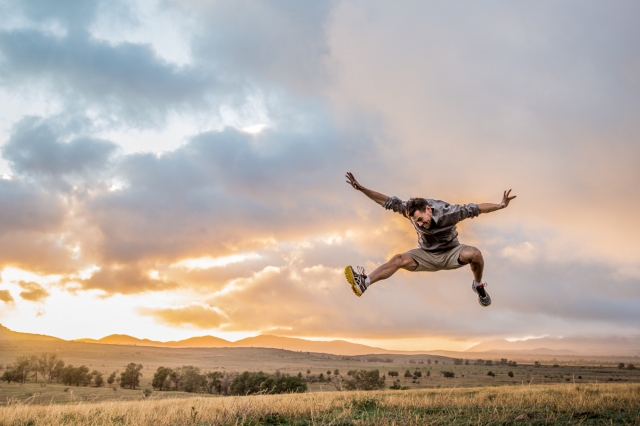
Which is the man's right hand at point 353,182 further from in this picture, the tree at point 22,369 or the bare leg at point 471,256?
the tree at point 22,369

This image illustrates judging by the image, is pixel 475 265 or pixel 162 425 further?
pixel 475 265

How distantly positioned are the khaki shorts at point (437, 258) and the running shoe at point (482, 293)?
176cm

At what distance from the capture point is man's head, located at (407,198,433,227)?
33.4 feet

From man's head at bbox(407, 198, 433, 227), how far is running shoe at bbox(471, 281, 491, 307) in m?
3.25

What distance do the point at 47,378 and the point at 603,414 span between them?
348 feet

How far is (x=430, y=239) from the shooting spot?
10.6m

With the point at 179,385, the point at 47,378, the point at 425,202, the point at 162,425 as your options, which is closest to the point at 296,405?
the point at 162,425

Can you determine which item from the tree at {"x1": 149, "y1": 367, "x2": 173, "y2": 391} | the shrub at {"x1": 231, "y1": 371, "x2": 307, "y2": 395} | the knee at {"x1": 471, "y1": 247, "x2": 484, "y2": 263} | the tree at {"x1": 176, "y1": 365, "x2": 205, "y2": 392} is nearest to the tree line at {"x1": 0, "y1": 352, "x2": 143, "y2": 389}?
the tree at {"x1": 149, "y1": 367, "x2": 173, "y2": 391}

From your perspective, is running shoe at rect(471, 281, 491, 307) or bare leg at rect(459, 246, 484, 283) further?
running shoe at rect(471, 281, 491, 307)

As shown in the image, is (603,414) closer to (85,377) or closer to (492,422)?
(492,422)

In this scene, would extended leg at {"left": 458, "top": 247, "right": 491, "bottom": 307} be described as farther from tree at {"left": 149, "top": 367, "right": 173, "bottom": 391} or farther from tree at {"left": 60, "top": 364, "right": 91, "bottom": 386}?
tree at {"left": 60, "top": 364, "right": 91, "bottom": 386}

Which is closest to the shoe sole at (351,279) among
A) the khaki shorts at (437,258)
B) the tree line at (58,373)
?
the khaki shorts at (437,258)

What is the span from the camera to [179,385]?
83812mm

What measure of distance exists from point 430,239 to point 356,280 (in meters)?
2.12
